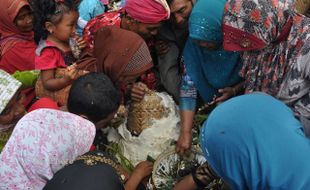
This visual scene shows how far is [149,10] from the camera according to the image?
9.04ft

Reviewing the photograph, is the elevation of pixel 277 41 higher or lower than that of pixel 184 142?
higher

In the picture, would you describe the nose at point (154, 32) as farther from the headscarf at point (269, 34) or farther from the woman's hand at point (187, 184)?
the woman's hand at point (187, 184)

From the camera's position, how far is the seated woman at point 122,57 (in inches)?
98.0

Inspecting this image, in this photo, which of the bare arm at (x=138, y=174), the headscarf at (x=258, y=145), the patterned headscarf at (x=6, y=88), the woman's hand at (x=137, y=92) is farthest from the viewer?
the woman's hand at (x=137, y=92)

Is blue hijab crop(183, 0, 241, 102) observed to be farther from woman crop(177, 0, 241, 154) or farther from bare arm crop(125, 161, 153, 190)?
bare arm crop(125, 161, 153, 190)

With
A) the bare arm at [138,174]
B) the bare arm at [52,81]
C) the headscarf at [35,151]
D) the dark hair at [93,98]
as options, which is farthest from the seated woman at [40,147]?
the bare arm at [52,81]

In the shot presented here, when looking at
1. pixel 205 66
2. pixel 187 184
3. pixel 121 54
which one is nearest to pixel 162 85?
pixel 205 66

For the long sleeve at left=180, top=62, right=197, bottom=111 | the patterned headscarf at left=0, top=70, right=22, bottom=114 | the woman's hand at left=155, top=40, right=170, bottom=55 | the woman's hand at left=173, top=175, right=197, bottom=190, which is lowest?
the woman's hand at left=173, top=175, right=197, bottom=190

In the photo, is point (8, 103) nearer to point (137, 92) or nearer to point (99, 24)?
point (137, 92)

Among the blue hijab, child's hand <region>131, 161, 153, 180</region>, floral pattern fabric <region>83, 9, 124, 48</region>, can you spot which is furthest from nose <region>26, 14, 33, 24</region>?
child's hand <region>131, 161, 153, 180</region>

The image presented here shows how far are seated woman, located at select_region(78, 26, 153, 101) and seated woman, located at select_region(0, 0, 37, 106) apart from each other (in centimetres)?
95

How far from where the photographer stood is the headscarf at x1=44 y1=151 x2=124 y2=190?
4.90 feet

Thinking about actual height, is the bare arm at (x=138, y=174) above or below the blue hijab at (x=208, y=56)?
below

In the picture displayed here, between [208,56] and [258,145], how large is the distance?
1367 millimetres
